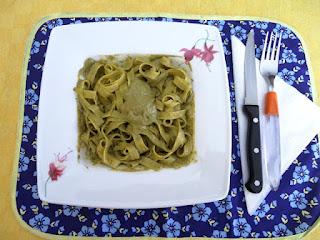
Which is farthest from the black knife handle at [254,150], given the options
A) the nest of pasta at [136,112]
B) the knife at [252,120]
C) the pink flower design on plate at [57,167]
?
the pink flower design on plate at [57,167]

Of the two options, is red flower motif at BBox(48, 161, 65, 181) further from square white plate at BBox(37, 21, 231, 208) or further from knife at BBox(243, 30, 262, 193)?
knife at BBox(243, 30, 262, 193)

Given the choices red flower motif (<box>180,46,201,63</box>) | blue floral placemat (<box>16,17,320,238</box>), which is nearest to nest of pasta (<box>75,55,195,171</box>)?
red flower motif (<box>180,46,201,63</box>)

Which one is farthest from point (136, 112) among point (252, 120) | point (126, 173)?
point (252, 120)

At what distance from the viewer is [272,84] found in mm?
1092

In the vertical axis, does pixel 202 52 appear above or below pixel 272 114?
above

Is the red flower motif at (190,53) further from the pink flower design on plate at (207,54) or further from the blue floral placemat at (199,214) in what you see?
the blue floral placemat at (199,214)

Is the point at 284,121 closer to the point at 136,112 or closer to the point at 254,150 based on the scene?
the point at 254,150

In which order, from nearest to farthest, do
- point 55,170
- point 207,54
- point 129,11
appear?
point 55,170 < point 207,54 < point 129,11

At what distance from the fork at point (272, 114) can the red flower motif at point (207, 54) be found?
0.54ft

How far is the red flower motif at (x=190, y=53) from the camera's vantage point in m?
1.06

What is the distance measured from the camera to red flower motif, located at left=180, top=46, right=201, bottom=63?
41.6 inches

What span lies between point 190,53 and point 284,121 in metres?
0.33

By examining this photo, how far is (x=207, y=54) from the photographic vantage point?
105 cm

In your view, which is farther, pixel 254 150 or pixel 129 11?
pixel 129 11
